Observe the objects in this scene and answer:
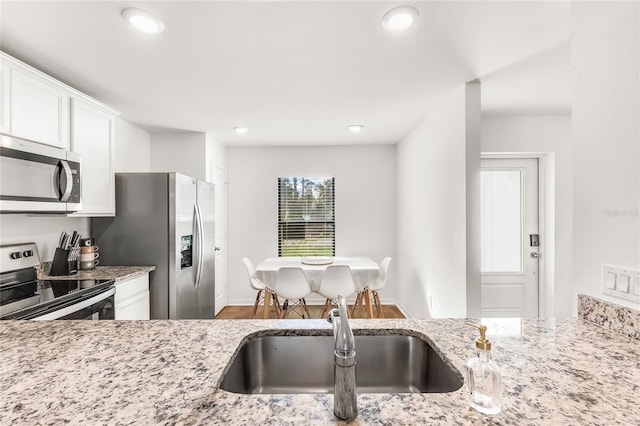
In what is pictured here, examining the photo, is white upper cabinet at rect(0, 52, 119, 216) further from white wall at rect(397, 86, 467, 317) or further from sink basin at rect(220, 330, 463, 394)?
white wall at rect(397, 86, 467, 317)

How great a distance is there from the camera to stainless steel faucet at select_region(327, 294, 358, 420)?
0.65 m

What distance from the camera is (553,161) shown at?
3342 millimetres

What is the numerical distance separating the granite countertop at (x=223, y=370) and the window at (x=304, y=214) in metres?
3.56

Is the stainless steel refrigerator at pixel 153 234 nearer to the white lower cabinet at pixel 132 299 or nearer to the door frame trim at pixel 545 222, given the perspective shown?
the white lower cabinet at pixel 132 299

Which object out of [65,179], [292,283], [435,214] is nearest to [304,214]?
[292,283]

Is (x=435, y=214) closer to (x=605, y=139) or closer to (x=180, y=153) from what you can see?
(x=605, y=139)

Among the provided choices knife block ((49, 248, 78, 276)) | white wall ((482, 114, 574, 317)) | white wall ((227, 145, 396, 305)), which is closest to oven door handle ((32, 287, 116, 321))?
knife block ((49, 248, 78, 276))

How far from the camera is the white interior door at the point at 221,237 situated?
4305 mm

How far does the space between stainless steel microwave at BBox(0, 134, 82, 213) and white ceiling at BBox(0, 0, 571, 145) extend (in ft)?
2.08

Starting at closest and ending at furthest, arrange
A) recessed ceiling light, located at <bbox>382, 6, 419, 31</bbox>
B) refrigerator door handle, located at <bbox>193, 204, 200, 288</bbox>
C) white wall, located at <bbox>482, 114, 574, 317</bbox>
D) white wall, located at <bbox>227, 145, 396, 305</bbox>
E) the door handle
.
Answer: recessed ceiling light, located at <bbox>382, 6, 419, 31</bbox> → the door handle → refrigerator door handle, located at <bbox>193, 204, 200, 288</bbox> → white wall, located at <bbox>482, 114, 574, 317</bbox> → white wall, located at <bbox>227, 145, 396, 305</bbox>

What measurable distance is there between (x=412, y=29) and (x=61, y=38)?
205cm

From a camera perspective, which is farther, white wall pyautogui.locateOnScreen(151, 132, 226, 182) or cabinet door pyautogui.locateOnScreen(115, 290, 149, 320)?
white wall pyautogui.locateOnScreen(151, 132, 226, 182)

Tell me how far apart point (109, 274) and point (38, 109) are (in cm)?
123

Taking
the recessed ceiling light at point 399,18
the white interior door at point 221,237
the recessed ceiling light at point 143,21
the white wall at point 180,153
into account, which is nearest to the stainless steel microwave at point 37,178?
the recessed ceiling light at point 143,21
